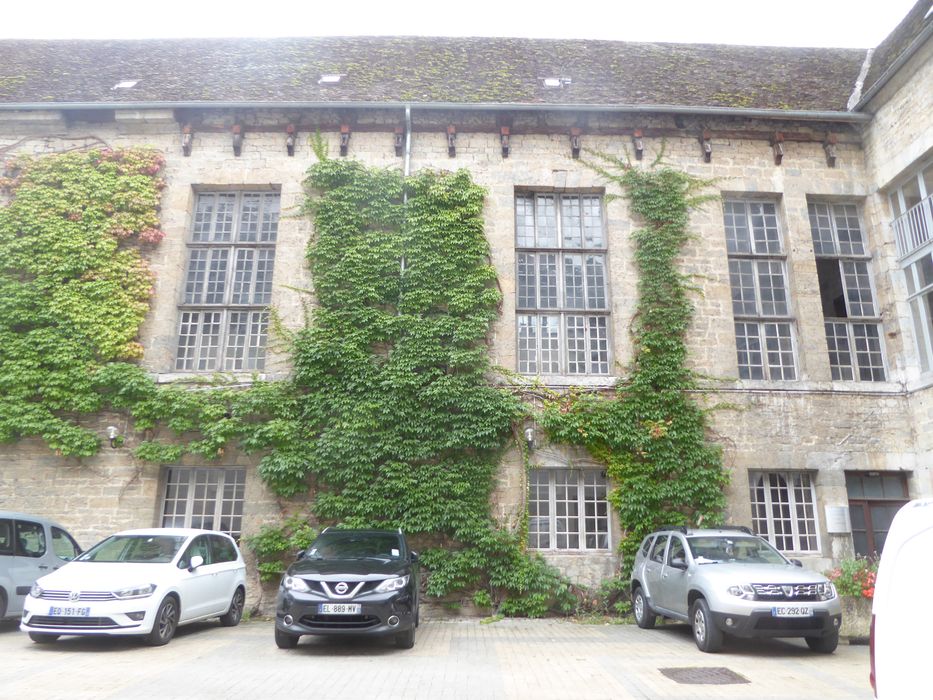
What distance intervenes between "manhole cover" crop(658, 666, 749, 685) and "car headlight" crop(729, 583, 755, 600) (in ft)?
3.09

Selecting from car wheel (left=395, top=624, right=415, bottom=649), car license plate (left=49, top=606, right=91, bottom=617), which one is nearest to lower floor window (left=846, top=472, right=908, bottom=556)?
car wheel (left=395, top=624, right=415, bottom=649)

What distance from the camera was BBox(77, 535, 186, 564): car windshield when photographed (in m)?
8.95

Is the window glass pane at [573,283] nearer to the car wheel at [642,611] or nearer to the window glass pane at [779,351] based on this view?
the window glass pane at [779,351]

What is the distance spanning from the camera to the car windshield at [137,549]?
8.95m

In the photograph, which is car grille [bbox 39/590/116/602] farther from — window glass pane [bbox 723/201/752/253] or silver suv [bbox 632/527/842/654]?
window glass pane [bbox 723/201/752/253]

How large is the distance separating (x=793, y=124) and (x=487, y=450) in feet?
31.1

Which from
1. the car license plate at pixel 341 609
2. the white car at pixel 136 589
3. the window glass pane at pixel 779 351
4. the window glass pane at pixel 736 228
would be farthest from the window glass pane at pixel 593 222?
the white car at pixel 136 589

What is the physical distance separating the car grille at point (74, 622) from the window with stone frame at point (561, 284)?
7941 mm

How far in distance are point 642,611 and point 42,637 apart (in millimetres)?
8290

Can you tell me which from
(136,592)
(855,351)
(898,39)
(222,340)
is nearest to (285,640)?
(136,592)

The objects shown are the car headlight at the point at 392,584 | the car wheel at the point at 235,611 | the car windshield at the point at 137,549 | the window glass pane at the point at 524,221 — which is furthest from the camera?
the window glass pane at the point at 524,221

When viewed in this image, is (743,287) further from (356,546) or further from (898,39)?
(356,546)

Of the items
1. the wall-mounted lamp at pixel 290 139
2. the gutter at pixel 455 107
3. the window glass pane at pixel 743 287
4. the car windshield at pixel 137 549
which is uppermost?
the gutter at pixel 455 107

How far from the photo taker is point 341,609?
784 cm
